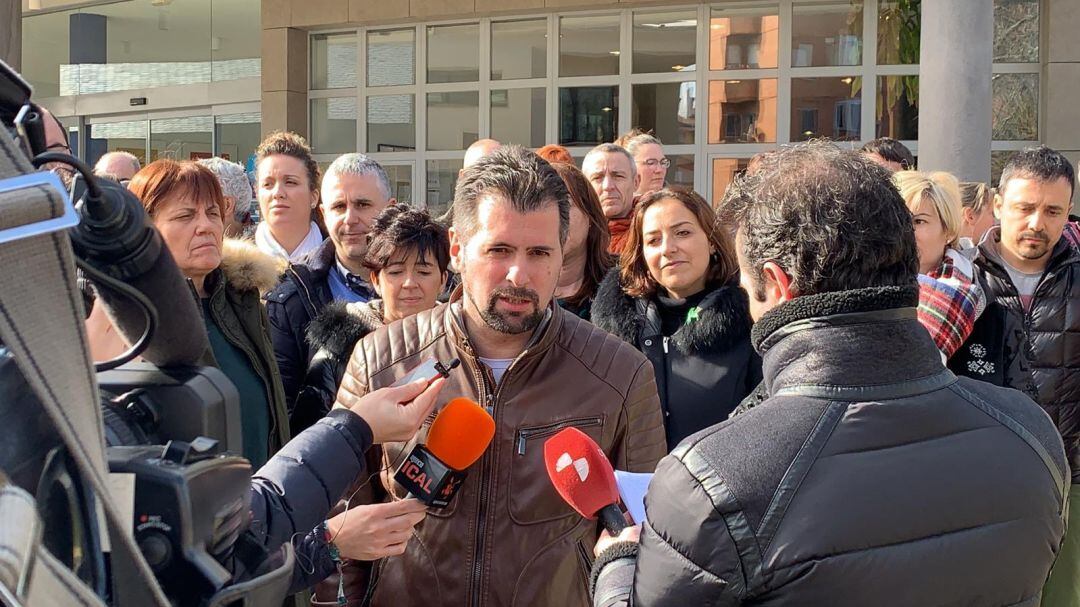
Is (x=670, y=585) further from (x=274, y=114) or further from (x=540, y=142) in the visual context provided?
(x=274, y=114)

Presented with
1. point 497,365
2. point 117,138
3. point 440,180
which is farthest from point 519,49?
point 497,365

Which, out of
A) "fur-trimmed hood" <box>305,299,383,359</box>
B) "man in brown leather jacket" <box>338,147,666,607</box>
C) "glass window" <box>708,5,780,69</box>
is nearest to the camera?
"man in brown leather jacket" <box>338,147,666,607</box>

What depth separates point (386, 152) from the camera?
44.3 feet

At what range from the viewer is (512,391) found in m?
2.61

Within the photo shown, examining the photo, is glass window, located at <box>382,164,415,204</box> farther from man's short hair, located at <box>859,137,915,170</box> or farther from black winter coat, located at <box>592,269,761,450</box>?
black winter coat, located at <box>592,269,761,450</box>

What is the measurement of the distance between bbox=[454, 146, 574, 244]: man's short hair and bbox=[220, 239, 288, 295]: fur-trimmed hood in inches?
34.8

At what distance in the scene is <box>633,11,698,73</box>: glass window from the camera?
12.1 meters

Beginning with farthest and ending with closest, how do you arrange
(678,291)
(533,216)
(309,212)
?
(309,212), (678,291), (533,216)

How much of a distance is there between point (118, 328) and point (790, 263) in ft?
3.63

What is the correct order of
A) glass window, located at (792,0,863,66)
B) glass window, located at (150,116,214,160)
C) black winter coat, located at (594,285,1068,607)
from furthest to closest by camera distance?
glass window, located at (150,116,214,160) < glass window, located at (792,0,863,66) < black winter coat, located at (594,285,1068,607)

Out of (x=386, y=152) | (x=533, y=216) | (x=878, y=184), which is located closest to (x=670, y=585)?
(x=878, y=184)

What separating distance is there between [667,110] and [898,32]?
8.64 feet

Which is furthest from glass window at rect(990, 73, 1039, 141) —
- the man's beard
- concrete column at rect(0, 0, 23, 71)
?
the man's beard

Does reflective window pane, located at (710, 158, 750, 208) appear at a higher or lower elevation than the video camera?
higher
